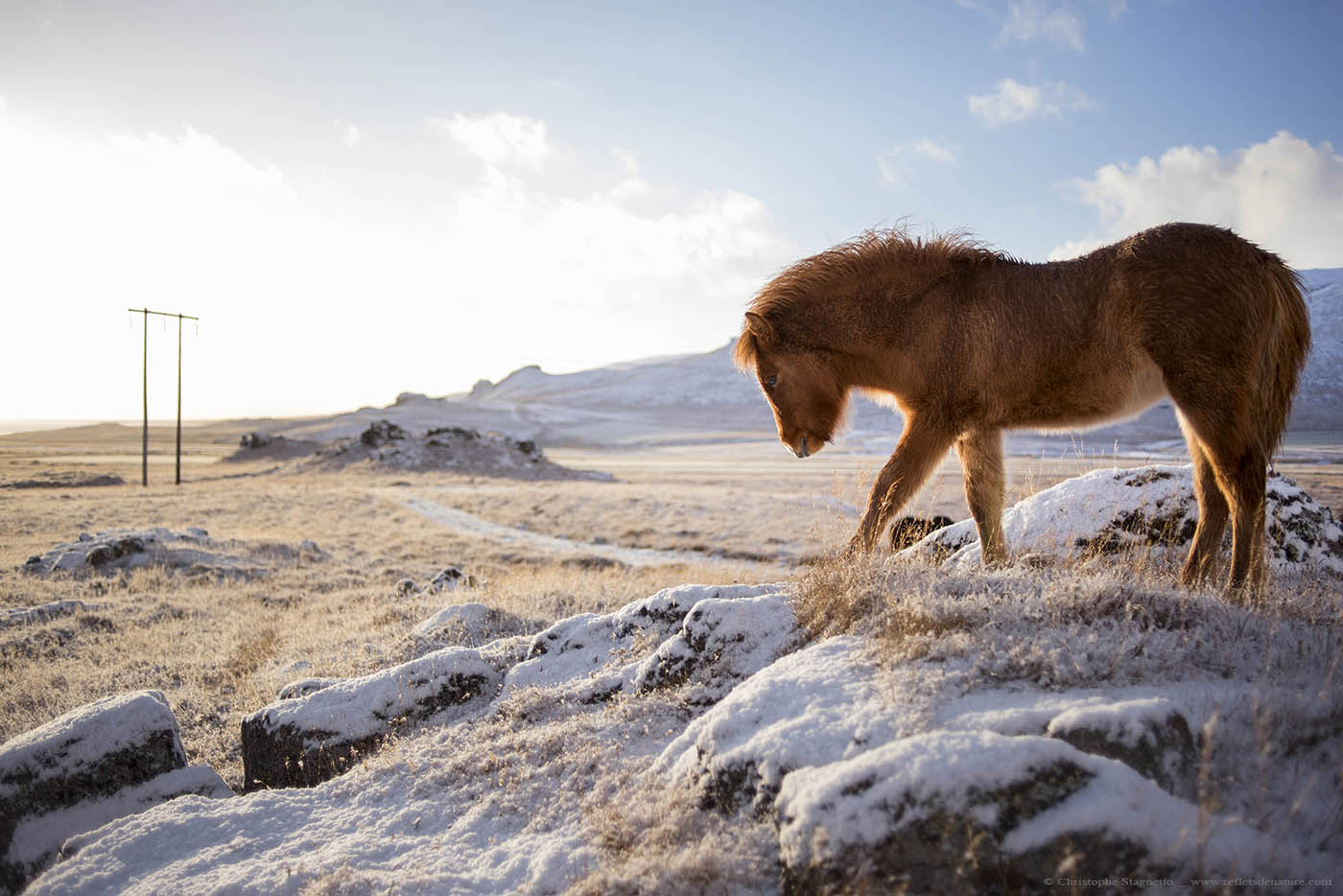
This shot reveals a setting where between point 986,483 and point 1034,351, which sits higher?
point 1034,351

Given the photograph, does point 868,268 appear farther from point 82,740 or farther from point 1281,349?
point 82,740

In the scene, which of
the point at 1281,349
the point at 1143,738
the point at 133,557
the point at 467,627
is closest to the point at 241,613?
the point at 133,557

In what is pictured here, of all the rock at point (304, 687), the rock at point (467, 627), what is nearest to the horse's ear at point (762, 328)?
the rock at point (304, 687)

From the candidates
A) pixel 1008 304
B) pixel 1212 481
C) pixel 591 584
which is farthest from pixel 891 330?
pixel 591 584

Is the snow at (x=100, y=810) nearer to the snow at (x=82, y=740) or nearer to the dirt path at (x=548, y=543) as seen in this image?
the snow at (x=82, y=740)

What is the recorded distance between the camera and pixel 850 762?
2119 millimetres

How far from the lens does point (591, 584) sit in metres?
9.37

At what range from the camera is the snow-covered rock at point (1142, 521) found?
563 cm

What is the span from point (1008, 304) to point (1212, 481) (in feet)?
5.37

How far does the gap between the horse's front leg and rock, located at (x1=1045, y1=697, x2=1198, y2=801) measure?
1884mm

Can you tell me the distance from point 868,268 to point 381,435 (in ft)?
153

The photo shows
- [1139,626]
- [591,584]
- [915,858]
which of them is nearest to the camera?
[915,858]

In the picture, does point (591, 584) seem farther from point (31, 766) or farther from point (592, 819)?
point (592, 819)

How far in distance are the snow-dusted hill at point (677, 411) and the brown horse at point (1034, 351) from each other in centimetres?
2929
